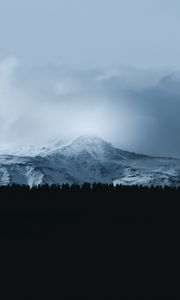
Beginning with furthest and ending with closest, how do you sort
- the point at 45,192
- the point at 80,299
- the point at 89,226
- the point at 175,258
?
1. the point at 45,192
2. the point at 89,226
3. the point at 175,258
4. the point at 80,299

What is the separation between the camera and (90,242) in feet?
529

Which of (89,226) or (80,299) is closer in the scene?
(80,299)

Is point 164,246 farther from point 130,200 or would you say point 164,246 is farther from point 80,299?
point 80,299

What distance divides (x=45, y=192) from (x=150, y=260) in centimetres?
4168

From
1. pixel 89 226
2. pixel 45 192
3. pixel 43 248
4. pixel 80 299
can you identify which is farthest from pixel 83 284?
pixel 45 192

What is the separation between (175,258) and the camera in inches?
5797

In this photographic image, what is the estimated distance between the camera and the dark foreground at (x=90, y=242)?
12656 cm

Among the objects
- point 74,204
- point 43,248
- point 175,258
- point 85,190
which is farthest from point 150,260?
point 85,190

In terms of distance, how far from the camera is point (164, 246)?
515 feet

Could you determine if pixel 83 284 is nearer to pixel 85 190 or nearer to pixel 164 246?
pixel 164 246

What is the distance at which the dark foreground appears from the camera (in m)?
127

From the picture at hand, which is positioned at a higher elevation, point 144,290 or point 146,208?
point 146,208

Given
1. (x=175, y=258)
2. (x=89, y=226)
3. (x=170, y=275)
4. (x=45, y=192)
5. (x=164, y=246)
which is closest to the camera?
(x=170, y=275)

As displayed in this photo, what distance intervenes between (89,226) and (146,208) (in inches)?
563
